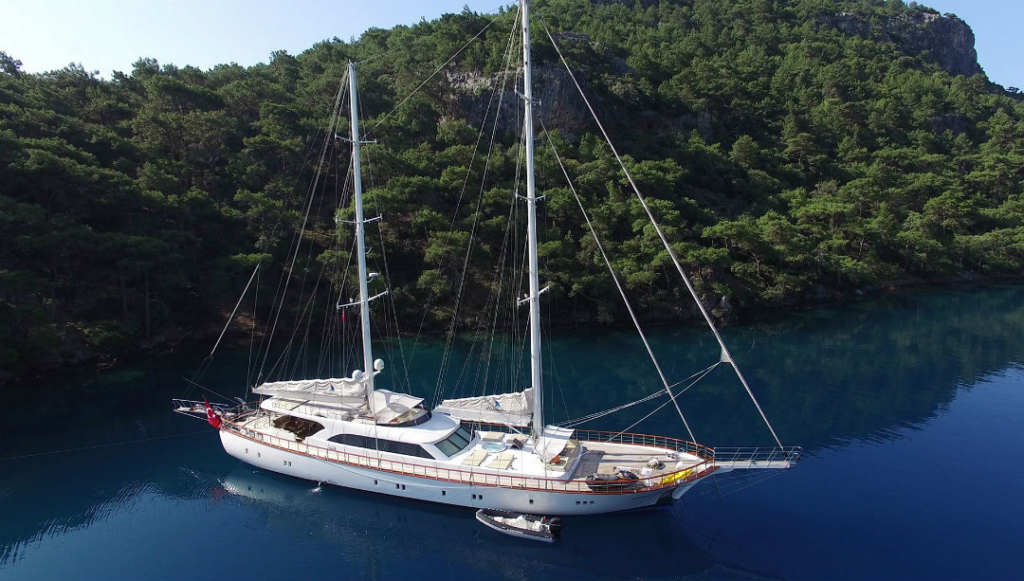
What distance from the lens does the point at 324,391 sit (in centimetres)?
1844

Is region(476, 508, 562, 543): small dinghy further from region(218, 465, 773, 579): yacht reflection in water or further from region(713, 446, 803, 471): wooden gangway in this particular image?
region(713, 446, 803, 471): wooden gangway

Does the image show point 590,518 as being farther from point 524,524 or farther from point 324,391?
point 324,391

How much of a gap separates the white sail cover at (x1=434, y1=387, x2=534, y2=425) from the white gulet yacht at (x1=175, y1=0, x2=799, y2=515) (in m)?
0.03

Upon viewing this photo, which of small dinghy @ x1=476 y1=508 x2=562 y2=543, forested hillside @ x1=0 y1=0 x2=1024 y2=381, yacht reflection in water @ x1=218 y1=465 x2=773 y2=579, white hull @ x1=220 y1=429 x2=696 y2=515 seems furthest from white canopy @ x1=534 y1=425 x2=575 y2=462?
forested hillside @ x1=0 y1=0 x2=1024 y2=381

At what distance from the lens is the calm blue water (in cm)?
1427

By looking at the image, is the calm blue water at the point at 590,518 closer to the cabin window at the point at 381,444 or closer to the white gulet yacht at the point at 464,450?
the white gulet yacht at the point at 464,450

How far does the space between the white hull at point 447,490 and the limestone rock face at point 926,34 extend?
132765 millimetres

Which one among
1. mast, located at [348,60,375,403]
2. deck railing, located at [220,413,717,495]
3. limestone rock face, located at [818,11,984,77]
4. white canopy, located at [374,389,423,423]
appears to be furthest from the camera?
limestone rock face, located at [818,11,984,77]

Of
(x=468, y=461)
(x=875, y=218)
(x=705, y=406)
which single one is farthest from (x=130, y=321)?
(x=875, y=218)

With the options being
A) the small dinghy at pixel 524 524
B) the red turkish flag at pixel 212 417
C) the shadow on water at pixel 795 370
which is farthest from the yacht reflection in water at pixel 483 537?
the shadow on water at pixel 795 370

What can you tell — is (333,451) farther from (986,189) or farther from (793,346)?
(986,189)

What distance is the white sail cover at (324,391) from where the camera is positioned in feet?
59.5

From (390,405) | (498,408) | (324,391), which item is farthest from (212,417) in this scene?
(498,408)

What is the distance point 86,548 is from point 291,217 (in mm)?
26261
